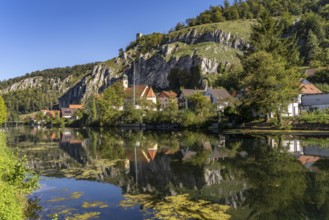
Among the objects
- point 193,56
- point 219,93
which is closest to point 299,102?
point 219,93

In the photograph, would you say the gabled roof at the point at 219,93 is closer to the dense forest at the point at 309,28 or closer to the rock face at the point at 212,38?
the dense forest at the point at 309,28

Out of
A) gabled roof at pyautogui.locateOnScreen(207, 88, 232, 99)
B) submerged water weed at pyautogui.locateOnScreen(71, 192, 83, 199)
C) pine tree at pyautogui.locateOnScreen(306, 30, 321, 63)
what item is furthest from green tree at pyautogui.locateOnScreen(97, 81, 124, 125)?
submerged water weed at pyautogui.locateOnScreen(71, 192, 83, 199)

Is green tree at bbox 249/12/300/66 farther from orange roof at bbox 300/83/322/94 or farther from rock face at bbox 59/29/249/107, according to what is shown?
rock face at bbox 59/29/249/107

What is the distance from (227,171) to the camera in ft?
85.0

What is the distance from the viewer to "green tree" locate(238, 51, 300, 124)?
5631 cm

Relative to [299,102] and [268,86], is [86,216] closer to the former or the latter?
[268,86]

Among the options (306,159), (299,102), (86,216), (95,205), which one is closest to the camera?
(86,216)

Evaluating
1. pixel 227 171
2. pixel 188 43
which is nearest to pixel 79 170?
pixel 227 171

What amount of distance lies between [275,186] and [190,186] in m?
5.54

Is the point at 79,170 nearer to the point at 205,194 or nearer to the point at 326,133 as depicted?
the point at 205,194

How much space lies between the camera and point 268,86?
57.8m

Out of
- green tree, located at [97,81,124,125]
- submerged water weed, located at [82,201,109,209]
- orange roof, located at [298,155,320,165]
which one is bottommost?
submerged water weed, located at [82,201,109,209]

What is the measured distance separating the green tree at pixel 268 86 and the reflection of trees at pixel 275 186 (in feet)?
85.4

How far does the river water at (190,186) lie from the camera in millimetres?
15945
